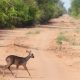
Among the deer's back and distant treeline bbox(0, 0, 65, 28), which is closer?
the deer's back

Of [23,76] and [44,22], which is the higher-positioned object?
[23,76]

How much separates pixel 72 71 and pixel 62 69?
0.62 m

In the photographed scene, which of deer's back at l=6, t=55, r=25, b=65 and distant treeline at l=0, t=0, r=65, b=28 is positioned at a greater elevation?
deer's back at l=6, t=55, r=25, b=65

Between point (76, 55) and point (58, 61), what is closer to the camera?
point (58, 61)

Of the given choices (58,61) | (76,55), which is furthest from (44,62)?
(76,55)

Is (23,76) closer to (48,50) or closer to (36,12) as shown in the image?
(48,50)

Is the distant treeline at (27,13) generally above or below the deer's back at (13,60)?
below

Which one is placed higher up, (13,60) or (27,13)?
(13,60)

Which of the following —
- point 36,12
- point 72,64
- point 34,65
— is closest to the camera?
point 34,65

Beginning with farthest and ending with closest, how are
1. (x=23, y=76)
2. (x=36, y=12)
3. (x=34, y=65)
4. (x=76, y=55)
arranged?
(x=36, y=12), (x=76, y=55), (x=34, y=65), (x=23, y=76)

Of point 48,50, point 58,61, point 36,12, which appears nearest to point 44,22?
point 36,12

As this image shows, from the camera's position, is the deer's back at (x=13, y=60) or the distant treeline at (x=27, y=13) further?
the distant treeline at (x=27, y=13)

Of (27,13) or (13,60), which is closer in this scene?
(13,60)

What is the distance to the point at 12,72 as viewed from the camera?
17125mm
